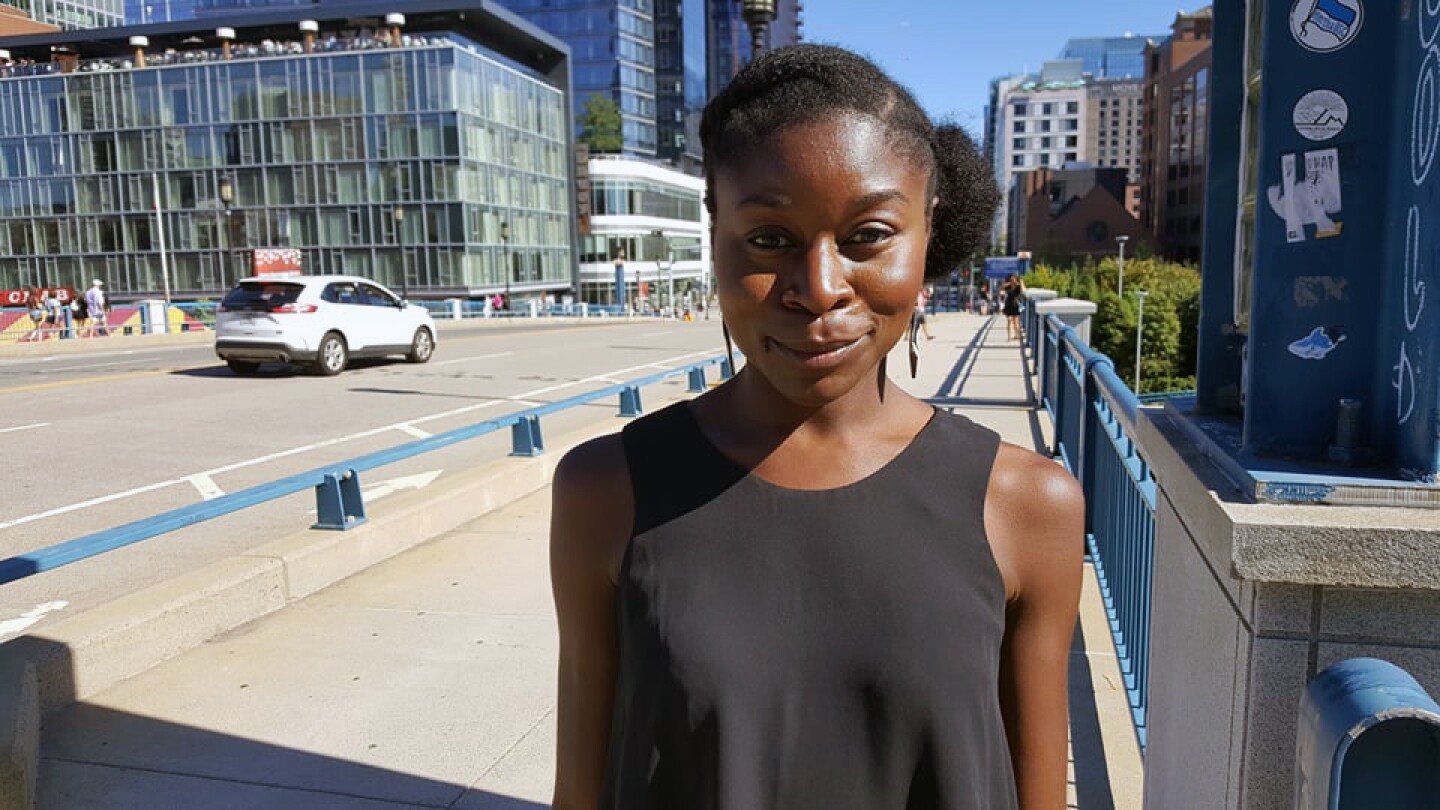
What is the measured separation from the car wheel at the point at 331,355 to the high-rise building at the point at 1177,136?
81.2 meters

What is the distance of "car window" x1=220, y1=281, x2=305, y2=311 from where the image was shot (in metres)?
17.0

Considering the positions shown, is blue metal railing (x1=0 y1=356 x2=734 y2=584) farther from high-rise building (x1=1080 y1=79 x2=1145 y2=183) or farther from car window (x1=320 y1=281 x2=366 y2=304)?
high-rise building (x1=1080 y1=79 x2=1145 y2=183)

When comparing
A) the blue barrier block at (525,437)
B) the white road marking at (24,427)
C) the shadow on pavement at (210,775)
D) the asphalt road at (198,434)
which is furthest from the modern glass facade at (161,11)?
the shadow on pavement at (210,775)

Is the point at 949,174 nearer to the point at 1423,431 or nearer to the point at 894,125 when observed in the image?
the point at 894,125

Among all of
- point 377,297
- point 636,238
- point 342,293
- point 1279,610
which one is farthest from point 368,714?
point 636,238

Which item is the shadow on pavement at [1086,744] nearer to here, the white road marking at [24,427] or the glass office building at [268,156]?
the white road marking at [24,427]

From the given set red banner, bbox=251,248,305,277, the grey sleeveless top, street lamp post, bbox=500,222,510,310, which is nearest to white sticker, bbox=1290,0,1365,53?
the grey sleeveless top

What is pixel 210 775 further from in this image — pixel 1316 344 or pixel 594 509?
pixel 1316 344

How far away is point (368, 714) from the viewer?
160 inches

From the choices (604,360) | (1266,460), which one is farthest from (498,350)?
(1266,460)

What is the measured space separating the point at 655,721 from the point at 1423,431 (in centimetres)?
125

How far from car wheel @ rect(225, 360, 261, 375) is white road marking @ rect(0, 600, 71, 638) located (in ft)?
41.4

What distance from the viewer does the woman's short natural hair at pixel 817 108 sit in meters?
1.45

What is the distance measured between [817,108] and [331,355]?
17392mm
